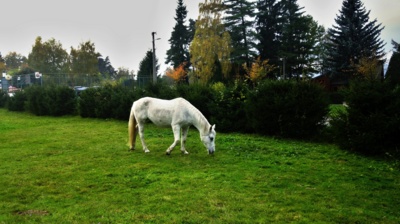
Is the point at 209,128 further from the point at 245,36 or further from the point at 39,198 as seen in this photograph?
the point at 245,36

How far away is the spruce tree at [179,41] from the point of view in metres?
56.3

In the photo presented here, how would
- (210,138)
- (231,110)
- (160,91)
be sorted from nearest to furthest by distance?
(210,138) → (231,110) → (160,91)

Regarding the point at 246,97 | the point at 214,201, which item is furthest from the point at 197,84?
the point at 214,201

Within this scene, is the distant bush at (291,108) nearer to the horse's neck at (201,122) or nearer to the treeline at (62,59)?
the horse's neck at (201,122)

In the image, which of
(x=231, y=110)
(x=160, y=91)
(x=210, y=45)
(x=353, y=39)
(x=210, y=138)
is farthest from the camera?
(x=210, y=45)

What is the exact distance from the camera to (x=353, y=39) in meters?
32.8

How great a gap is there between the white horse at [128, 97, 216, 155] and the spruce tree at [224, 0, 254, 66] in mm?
33665

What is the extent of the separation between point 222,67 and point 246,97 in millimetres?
27814

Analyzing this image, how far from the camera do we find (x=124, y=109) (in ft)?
56.5

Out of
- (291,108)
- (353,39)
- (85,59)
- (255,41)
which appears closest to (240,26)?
(255,41)

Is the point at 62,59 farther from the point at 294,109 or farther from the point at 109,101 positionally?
the point at 294,109

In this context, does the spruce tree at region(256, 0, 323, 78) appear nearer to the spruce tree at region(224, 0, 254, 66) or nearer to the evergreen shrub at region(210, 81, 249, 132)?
the spruce tree at region(224, 0, 254, 66)

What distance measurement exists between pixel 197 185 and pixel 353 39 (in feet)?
108

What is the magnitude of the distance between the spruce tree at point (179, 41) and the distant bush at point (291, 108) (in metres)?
44.9
